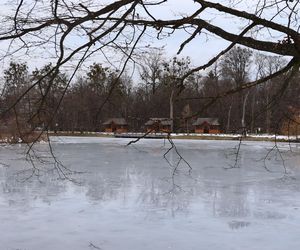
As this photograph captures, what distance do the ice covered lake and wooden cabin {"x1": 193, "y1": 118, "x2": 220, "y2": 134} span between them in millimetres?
36654

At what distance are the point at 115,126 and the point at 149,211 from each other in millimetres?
46310

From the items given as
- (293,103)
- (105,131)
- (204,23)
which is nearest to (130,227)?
(293,103)

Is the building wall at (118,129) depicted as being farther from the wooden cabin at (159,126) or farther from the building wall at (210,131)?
the wooden cabin at (159,126)

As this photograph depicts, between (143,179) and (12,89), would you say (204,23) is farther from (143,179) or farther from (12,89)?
(143,179)

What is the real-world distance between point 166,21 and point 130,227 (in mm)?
5239

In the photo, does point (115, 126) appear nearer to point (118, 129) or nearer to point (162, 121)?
point (118, 129)

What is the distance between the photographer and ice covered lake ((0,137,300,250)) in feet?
21.9

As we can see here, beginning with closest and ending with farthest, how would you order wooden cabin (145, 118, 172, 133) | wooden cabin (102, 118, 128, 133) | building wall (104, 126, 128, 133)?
wooden cabin (145, 118, 172, 133)
wooden cabin (102, 118, 128, 133)
building wall (104, 126, 128, 133)

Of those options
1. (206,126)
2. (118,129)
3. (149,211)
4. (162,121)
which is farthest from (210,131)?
(162,121)

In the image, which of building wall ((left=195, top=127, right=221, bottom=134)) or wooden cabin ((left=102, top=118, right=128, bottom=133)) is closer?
building wall ((left=195, top=127, right=221, bottom=134))

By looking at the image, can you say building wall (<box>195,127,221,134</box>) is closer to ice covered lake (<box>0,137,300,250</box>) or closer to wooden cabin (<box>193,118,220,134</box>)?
wooden cabin (<box>193,118,220,134</box>)

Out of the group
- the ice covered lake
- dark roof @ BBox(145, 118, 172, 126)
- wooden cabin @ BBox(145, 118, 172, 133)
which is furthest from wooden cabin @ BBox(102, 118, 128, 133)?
wooden cabin @ BBox(145, 118, 172, 133)

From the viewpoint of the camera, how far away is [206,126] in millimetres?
52188

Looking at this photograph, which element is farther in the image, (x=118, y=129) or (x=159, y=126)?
(x=118, y=129)
